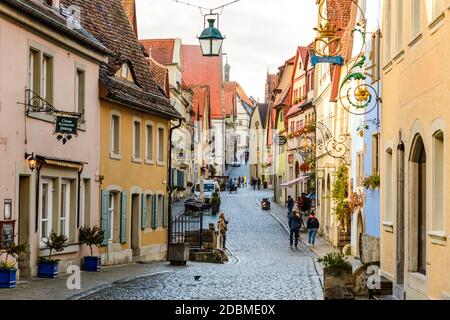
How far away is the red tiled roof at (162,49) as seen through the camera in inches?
2505

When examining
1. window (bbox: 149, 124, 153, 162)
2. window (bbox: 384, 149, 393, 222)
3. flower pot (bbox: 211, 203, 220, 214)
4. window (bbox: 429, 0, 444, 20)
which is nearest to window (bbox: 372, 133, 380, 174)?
window (bbox: 384, 149, 393, 222)

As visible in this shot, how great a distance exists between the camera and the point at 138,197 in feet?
106

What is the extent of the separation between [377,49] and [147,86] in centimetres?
1333

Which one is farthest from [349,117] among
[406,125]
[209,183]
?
[209,183]

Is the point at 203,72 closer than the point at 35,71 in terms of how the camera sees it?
No

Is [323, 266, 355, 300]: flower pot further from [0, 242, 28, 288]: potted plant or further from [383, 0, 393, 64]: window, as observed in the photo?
[0, 242, 28, 288]: potted plant

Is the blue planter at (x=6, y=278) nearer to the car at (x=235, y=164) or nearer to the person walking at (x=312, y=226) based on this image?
the person walking at (x=312, y=226)

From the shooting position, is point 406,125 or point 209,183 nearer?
point 406,125

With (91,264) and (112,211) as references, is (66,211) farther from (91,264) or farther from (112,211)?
(112,211)

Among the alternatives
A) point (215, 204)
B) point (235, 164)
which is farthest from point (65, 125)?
point (235, 164)

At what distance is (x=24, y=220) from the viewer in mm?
21688

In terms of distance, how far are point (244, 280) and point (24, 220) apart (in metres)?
5.32

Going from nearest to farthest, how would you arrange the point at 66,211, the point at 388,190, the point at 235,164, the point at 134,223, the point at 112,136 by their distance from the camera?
1. the point at 388,190
2. the point at 66,211
3. the point at 112,136
4. the point at 134,223
5. the point at 235,164
